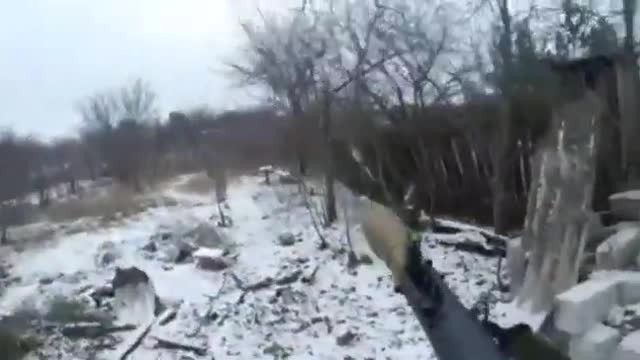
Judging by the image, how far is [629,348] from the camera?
6070 mm

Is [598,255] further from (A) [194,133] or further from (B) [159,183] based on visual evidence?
(A) [194,133]

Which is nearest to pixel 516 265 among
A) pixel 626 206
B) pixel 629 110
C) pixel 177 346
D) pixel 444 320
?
pixel 626 206

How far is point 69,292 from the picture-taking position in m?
14.0

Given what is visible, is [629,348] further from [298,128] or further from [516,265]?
[298,128]

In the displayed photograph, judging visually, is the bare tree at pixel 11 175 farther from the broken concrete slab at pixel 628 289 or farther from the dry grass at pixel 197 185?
the broken concrete slab at pixel 628 289

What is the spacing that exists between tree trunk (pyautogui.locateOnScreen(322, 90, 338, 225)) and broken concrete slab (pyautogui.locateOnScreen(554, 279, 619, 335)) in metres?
10.2

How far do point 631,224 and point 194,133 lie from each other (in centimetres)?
3011

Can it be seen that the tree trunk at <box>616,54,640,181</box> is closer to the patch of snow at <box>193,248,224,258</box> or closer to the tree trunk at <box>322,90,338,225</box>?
the tree trunk at <box>322,90,338,225</box>

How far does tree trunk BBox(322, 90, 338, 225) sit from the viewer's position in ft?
56.1

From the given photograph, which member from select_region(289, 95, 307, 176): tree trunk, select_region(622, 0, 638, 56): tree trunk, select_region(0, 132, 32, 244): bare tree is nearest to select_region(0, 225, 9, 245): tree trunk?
select_region(0, 132, 32, 244): bare tree

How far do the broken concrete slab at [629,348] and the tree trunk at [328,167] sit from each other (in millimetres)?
11004

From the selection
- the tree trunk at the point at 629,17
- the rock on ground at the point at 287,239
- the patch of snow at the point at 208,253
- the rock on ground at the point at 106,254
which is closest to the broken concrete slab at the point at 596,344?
the tree trunk at the point at 629,17

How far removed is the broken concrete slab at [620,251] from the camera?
25.7 ft

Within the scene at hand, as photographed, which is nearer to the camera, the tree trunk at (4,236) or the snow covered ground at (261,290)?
the snow covered ground at (261,290)
